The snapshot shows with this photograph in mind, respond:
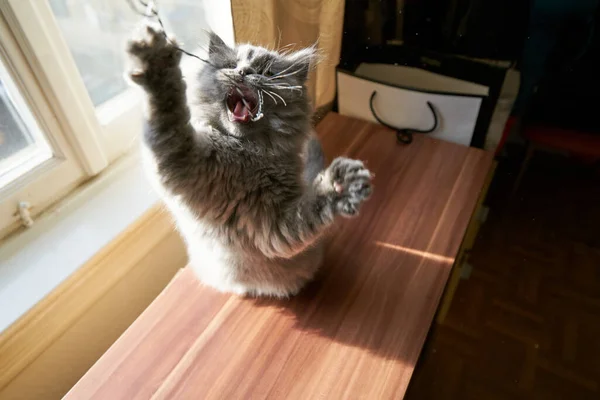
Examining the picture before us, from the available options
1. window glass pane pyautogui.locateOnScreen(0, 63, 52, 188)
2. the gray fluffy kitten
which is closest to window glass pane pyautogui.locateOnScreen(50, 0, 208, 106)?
window glass pane pyautogui.locateOnScreen(0, 63, 52, 188)

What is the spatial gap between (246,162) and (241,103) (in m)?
0.08

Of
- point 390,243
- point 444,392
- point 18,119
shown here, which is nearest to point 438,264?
point 390,243

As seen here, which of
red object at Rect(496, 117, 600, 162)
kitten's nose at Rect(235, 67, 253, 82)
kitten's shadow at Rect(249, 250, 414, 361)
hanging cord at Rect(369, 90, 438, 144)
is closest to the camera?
kitten's nose at Rect(235, 67, 253, 82)

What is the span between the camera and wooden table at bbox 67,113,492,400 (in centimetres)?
58

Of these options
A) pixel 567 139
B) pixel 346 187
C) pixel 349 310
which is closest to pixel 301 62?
pixel 346 187

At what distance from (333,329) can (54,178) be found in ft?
1.94

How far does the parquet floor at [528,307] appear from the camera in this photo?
1.14 meters

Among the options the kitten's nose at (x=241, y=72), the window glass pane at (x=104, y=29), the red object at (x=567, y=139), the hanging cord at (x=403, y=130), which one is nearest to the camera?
the kitten's nose at (x=241, y=72)

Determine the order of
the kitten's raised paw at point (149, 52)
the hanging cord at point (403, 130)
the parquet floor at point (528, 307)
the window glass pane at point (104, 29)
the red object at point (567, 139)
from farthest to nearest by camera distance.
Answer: the red object at point (567, 139), the parquet floor at point (528, 307), the hanging cord at point (403, 130), the window glass pane at point (104, 29), the kitten's raised paw at point (149, 52)

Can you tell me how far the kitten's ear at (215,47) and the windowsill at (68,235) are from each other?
38 centimetres

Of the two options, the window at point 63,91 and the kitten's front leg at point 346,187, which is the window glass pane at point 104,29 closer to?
the window at point 63,91

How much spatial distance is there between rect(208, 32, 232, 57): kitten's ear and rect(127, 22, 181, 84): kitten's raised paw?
0.51ft

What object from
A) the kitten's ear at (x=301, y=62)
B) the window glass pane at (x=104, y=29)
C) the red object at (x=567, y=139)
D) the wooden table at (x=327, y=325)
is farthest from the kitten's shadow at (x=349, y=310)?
the red object at (x=567, y=139)

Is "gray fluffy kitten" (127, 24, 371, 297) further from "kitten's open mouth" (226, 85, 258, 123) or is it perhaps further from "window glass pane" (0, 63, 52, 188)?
"window glass pane" (0, 63, 52, 188)
